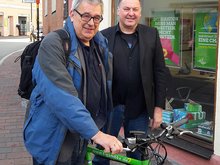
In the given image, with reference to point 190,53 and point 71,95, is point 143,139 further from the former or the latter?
point 190,53

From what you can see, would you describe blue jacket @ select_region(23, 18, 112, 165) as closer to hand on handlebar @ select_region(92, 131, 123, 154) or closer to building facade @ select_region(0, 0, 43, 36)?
hand on handlebar @ select_region(92, 131, 123, 154)

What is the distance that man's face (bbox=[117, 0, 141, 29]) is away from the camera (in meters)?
3.08

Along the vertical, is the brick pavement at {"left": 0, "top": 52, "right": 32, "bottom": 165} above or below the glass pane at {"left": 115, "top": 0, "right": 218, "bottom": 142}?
below

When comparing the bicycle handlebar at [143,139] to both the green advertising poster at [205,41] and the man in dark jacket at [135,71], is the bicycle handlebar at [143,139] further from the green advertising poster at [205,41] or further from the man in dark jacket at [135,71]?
the green advertising poster at [205,41]

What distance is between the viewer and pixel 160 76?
10.5 ft

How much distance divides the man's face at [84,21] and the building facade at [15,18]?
43795 mm

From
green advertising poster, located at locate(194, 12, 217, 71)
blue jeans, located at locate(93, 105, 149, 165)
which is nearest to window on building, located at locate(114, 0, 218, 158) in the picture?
green advertising poster, located at locate(194, 12, 217, 71)

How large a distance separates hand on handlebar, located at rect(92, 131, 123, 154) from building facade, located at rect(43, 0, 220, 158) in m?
2.79

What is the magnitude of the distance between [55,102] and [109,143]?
13.5 inches

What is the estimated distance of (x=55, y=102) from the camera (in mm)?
1995

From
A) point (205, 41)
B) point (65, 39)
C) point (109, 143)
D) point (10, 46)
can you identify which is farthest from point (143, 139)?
point (10, 46)

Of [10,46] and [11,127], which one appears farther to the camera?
[10,46]

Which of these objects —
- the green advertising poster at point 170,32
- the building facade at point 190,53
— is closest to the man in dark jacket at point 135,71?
the building facade at point 190,53

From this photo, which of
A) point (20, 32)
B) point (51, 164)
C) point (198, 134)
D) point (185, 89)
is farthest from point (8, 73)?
point (20, 32)
